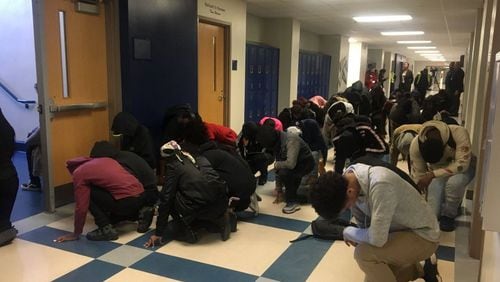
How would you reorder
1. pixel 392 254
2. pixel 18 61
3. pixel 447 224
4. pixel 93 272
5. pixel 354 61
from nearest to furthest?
pixel 392 254 → pixel 93 272 → pixel 447 224 → pixel 18 61 → pixel 354 61

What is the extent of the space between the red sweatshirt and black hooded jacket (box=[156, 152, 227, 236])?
13.9 inches

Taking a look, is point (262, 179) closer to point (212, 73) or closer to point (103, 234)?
point (103, 234)

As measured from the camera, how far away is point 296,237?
11.4 feet

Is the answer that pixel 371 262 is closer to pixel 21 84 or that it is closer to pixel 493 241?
pixel 493 241

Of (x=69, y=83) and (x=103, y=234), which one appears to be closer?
(x=103, y=234)

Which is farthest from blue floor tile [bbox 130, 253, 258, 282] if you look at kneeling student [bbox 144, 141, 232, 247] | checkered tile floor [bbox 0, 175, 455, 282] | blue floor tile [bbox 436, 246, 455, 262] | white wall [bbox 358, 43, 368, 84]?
white wall [bbox 358, 43, 368, 84]

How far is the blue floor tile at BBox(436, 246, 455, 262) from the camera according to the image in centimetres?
310

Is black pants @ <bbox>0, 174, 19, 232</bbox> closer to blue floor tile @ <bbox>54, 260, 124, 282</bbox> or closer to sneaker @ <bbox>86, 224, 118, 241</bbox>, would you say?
sneaker @ <bbox>86, 224, 118, 241</bbox>

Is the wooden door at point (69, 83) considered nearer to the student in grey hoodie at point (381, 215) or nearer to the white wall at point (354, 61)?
the student in grey hoodie at point (381, 215)

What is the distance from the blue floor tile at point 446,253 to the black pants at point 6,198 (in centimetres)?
328

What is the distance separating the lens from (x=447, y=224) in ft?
12.1

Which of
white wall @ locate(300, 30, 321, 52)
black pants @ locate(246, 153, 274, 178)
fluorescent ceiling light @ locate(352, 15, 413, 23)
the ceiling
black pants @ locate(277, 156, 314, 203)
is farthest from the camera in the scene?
white wall @ locate(300, 30, 321, 52)

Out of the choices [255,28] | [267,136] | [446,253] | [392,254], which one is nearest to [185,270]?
[392,254]

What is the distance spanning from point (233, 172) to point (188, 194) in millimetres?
490
